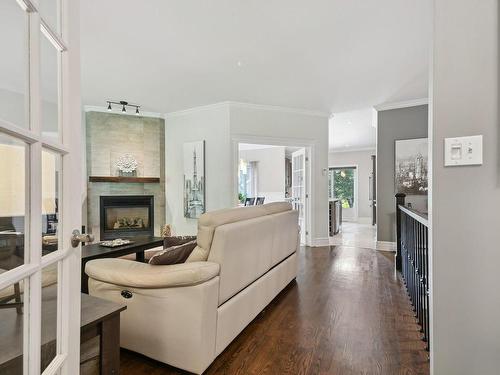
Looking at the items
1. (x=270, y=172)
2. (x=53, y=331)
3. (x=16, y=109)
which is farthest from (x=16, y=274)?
(x=270, y=172)

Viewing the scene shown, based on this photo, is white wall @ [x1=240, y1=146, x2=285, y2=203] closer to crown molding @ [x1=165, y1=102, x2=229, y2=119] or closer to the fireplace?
crown molding @ [x1=165, y1=102, x2=229, y2=119]

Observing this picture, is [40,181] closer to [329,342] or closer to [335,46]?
[329,342]

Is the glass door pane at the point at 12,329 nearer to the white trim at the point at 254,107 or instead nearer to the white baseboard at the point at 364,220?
the white trim at the point at 254,107

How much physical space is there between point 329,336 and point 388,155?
3.77 meters

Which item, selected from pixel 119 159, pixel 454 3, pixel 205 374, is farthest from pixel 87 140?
pixel 454 3

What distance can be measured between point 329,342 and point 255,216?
3.55ft

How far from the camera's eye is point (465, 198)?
1.05m

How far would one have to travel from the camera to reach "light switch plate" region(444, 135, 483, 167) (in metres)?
1.03

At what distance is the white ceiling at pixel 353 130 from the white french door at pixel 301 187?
1142 mm

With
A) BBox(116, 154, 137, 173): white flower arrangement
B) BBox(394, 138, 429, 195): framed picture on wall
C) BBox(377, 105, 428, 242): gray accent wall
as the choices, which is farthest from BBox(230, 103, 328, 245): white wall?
BBox(116, 154, 137, 173): white flower arrangement

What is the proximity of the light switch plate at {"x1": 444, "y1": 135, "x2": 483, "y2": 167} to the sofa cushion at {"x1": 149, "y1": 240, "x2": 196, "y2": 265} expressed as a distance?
150 centimetres

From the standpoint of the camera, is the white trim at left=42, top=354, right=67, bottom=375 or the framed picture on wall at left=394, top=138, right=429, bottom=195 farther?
the framed picture on wall at left=394, top=138, right=429, bottom=195

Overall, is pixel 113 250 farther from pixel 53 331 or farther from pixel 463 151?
pixel 463 151

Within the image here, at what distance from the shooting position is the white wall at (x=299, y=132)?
16.2 feet
